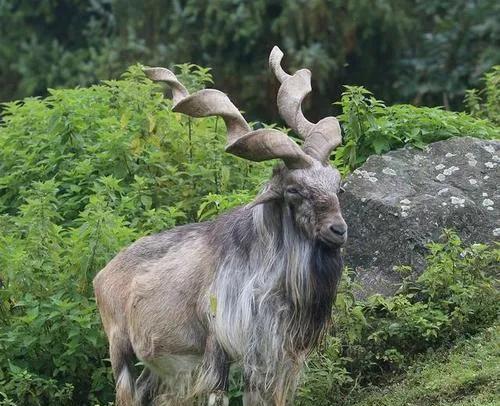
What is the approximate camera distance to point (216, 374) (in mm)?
9453

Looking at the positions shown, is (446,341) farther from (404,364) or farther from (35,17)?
(35,17)

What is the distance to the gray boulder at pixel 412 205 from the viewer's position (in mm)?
11141

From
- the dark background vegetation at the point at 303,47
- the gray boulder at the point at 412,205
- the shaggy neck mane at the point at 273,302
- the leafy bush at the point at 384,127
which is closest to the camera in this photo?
Result: the shaggy neck mane at the point at 273,302

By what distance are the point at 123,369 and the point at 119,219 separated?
1.21 m

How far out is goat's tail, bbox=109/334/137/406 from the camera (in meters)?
10.1

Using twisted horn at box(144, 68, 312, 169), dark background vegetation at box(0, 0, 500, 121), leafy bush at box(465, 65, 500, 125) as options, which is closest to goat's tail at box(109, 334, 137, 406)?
twisted horn at box(144, 68, 312, 169)

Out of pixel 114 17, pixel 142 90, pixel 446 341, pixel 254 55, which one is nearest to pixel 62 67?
pixel 114 17

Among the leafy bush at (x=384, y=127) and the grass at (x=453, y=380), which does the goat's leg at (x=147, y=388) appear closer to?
the grass at (x=453, y=380)

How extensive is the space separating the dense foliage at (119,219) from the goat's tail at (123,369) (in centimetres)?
56

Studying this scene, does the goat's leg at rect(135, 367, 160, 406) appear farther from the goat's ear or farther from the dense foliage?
the goat's ear

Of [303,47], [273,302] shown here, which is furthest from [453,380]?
[303,47]

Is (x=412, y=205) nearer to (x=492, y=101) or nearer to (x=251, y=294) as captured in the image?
(x=251, y=294)

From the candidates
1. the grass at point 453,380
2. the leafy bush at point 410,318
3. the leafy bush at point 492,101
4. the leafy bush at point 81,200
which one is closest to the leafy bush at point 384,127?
the leafy bush at point 81,200

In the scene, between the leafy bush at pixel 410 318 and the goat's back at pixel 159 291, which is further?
the leafy bush at pixel 410 318
